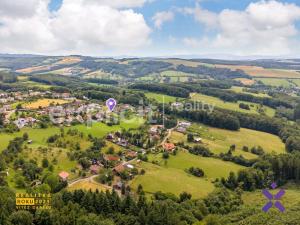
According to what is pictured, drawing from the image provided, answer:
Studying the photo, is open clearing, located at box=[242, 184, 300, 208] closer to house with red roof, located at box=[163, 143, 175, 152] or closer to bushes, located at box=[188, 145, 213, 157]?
bushes, located at box=[188, 145, 213, 157]

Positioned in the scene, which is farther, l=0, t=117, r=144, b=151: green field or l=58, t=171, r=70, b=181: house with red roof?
l=0, t=117, r=144, b=151: green field

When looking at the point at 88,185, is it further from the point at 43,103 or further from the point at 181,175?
the point at 43,103

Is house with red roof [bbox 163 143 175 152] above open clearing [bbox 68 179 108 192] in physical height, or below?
above

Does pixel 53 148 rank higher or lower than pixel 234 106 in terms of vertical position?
higher

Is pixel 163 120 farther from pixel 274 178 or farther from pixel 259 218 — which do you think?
pixel 259 218

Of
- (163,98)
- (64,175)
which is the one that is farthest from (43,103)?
(64,175)

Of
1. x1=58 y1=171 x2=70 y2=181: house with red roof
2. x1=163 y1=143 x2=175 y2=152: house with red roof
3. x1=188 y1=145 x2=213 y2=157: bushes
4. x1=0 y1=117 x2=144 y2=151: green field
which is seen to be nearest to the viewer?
x1=58 y1=171 x2=70 y2=181: house with red roof

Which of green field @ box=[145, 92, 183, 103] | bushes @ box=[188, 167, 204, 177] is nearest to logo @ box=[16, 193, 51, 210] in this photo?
bushes @ box=[188, 167, 204, 177]

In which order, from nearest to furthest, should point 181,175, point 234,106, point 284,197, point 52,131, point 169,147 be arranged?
point 284,197 < point 181,175 < point 169,147 < point 52,131 < point 234,106
